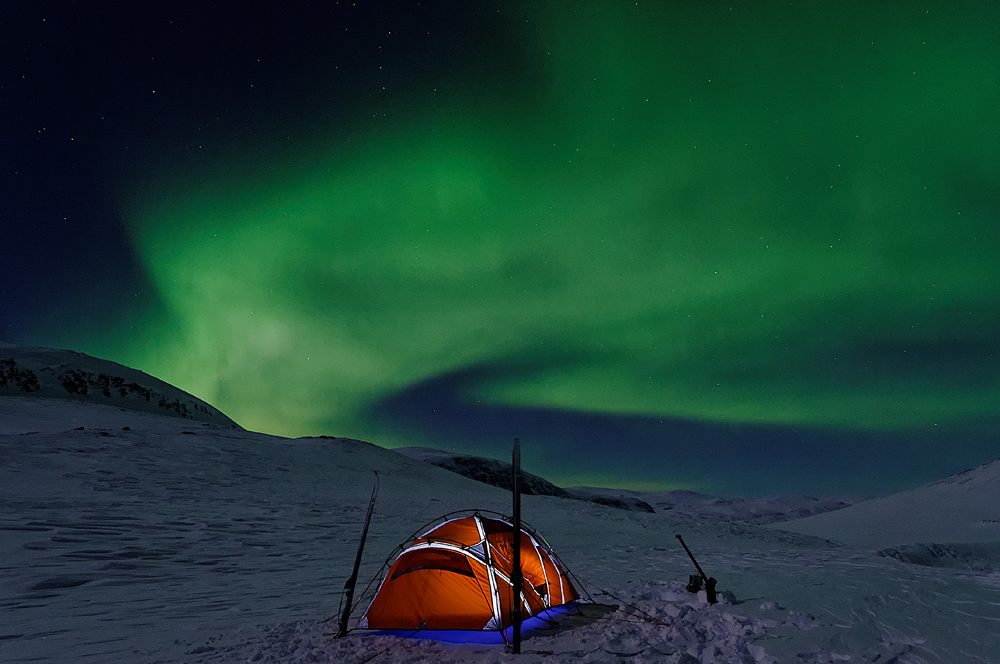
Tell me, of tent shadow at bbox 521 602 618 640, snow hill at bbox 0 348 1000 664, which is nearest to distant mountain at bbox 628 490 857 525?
snow hill at bbox 0 348 1000 664

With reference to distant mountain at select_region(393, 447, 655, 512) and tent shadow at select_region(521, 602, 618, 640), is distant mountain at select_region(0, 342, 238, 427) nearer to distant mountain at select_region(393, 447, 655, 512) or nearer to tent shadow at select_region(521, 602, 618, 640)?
distant mountain at select_region(393, 447, 655, 512)

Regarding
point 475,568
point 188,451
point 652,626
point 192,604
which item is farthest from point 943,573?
point 188,451

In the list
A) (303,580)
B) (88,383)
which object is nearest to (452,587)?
(303,580)

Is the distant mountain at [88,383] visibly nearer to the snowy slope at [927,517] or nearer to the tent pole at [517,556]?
the tent pole at [517,556]

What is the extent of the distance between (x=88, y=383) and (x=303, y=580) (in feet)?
159

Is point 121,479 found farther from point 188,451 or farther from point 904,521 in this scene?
point 904,521

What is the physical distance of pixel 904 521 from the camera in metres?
45.8

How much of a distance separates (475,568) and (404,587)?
48.6 inches

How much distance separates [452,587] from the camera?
9148 millimetres

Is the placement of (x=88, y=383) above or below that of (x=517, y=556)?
above

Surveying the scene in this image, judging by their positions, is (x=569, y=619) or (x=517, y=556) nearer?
(x=517, y=556)

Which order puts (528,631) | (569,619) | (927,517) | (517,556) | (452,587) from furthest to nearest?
1. (927,517)
2. (569,619)
3. (452,587)
4. (528,631)
5. (517,556)

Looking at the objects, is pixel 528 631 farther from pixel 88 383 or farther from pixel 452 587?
pixel 88 383

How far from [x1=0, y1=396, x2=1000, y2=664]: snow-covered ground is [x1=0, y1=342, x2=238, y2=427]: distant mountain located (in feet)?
61.0
